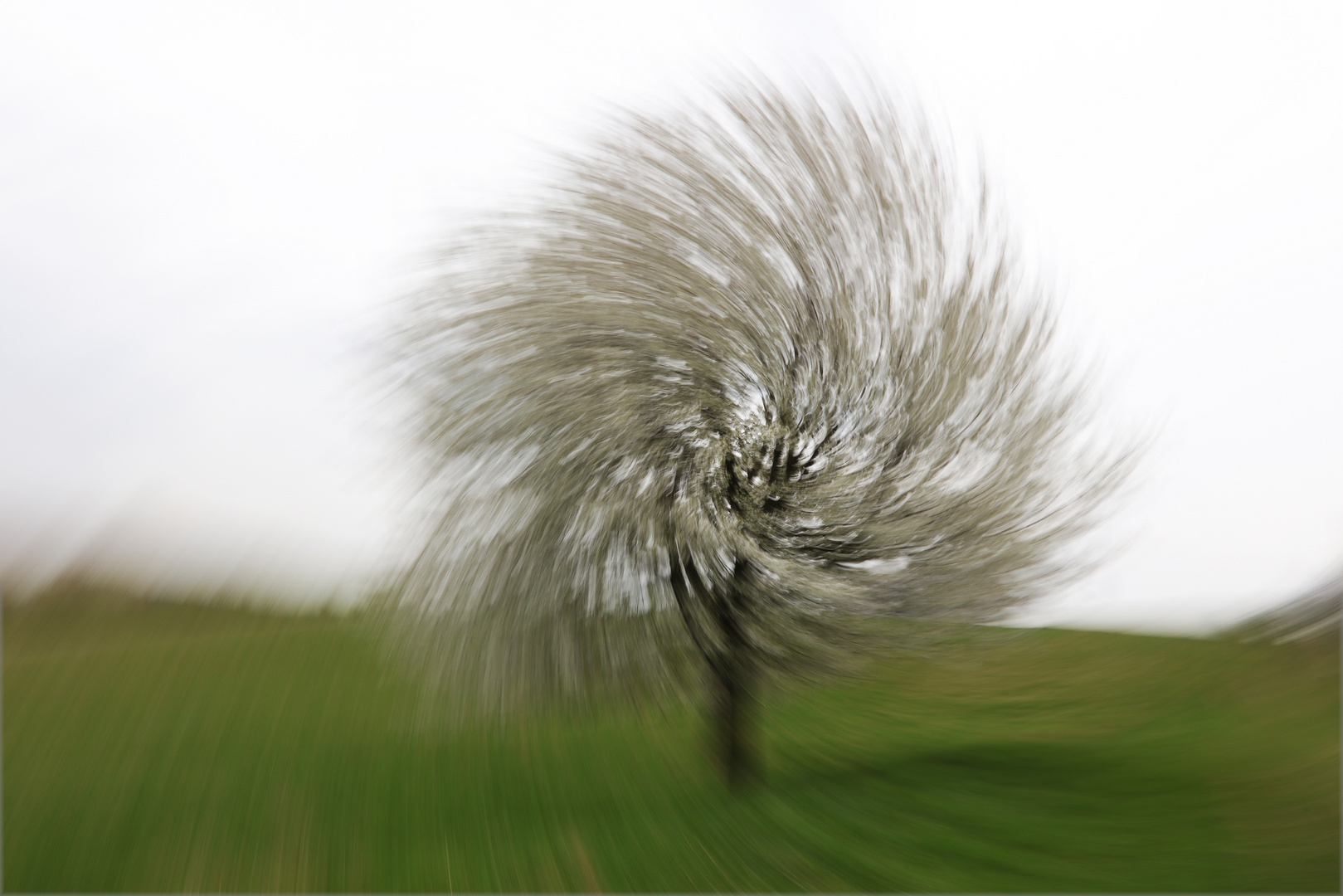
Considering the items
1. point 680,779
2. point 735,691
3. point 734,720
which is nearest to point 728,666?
point 735,691

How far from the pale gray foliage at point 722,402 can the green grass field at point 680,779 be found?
31.2 inches

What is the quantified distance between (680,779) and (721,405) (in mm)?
2483

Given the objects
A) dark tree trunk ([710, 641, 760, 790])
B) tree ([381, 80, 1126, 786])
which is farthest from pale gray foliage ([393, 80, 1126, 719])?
dark tree trunk ([710, 641, 760, 790])

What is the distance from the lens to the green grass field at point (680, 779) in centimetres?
335

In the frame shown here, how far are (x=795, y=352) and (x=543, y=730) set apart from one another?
3.15 m

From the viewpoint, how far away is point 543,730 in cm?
448

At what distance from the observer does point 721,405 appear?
10.0ft

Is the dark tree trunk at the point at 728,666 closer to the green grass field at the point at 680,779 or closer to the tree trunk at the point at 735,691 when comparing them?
the tree trunk at the point at 735,691

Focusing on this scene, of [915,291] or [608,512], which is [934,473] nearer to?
[915,291]

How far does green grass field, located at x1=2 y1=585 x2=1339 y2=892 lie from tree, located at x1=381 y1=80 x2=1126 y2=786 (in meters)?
0.78

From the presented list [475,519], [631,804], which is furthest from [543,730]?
[475,519]

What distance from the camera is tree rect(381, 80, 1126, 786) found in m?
3.00

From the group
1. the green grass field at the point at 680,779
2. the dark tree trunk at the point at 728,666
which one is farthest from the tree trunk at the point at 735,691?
the green grass field at the point at 680,779

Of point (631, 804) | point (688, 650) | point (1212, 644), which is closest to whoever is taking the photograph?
point (688, 650)
